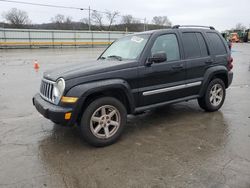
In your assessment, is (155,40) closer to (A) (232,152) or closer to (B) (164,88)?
(B) (164,88)

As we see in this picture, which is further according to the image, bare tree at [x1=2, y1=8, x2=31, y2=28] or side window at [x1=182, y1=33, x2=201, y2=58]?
bare tree at [x1=2, y1=8, x2=31, y2=28]

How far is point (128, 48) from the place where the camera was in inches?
183

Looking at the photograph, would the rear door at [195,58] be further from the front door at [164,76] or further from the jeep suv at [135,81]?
the front door at [164,76]

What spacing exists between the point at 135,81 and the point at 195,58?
166 centimetres

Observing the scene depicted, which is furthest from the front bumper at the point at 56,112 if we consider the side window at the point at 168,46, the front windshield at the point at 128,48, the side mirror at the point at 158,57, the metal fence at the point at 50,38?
the metal fence at the point at 50,38

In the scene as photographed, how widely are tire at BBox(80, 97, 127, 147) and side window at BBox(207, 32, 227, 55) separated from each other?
2.83m

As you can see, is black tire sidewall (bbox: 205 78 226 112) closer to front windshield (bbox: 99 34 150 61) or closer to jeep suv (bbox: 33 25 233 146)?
jeep suv (bbox: 33 25 233 146)

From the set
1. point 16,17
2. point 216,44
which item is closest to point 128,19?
point 16,17

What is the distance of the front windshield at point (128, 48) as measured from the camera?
14.2ft

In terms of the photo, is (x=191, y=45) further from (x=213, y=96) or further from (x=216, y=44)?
(x=213, y=96)

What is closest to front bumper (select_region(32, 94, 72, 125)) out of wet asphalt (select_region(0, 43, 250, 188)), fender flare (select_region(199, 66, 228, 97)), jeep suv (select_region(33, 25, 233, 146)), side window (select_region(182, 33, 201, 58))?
jeep suv (select_region(33, 25, 233, 146))

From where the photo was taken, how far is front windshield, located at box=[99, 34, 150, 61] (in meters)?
4.34

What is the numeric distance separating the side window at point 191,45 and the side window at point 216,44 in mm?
494

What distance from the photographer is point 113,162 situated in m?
3.32
